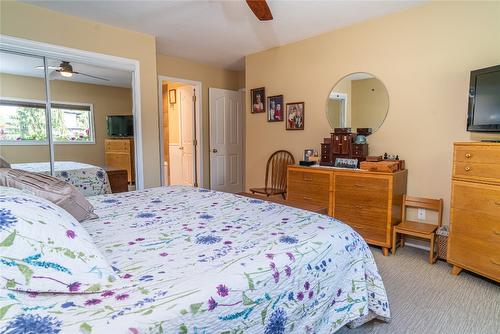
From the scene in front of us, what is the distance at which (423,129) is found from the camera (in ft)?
9.09

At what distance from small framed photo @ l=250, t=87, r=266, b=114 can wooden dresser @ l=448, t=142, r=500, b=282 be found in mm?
2618

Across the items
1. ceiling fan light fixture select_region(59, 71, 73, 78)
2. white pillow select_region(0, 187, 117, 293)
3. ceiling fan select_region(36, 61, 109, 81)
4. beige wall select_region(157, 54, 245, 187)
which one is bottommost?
white pillow select_region(0, 187, 117, 293)

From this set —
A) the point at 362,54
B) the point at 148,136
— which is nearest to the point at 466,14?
the point at 362,54

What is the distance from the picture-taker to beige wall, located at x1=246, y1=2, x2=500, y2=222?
2.49 m

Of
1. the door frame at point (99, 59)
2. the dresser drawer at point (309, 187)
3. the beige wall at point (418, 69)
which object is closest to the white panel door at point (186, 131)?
the door frame at point (99, 59)

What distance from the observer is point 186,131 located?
5141 millimetres

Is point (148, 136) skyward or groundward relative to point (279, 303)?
skyward

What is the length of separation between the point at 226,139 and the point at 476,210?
152 inches

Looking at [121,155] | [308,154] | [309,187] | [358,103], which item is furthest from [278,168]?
[121,155]

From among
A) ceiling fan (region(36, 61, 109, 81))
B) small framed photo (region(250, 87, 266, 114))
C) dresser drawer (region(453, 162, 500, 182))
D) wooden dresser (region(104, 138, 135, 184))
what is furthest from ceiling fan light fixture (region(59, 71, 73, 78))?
dresser drawer (region(453, 162, 500, 182))

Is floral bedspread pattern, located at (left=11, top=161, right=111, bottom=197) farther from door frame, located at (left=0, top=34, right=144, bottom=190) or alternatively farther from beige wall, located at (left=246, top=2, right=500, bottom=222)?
beige wall, located at (left=246, top=2, right=500, bottom=222)

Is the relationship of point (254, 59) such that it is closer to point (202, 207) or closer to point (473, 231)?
point (202, 207)

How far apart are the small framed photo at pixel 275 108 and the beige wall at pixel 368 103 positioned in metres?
1.06

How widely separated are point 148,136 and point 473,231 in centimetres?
357
